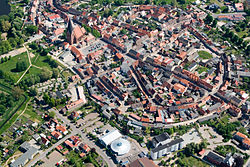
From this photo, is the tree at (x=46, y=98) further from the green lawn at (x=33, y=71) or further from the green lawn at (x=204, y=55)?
the green lawn at (x=204, y=55)

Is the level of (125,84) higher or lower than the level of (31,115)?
higher

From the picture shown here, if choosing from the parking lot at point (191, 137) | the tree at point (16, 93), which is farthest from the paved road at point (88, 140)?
the parking lot at point (191, 137)

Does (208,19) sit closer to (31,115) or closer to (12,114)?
(31,115)

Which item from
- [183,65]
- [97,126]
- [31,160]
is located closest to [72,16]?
[183,65]

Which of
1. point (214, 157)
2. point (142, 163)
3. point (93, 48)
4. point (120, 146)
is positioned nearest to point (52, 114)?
point (120, 146)

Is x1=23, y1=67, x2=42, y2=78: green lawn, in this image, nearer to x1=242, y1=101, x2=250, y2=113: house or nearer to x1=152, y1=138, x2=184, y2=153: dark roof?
x1=152, y1=138, x2=184, y2=153: dark roof

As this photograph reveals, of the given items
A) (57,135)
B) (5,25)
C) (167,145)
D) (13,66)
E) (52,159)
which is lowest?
(52,159)
